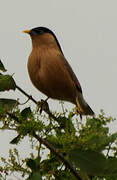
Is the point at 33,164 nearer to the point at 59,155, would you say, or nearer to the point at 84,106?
the point at 59,155

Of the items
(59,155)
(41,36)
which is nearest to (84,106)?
(41,36)

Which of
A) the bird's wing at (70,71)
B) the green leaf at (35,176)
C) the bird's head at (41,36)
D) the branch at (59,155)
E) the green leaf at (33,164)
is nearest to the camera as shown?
the branch at (59,155)

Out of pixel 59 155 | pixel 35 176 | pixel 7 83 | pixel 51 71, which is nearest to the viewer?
pixel 59 155

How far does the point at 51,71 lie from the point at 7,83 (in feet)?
5.44

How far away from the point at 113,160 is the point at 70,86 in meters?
2.42

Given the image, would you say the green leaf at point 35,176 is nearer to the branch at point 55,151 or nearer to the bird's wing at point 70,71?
the branch at point 55,151

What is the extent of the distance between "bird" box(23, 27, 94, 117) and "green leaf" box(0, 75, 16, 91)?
1441mm

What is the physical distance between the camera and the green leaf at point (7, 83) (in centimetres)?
202

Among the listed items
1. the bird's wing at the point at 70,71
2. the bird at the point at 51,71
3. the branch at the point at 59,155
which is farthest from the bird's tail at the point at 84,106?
the branch at the point at 59,155

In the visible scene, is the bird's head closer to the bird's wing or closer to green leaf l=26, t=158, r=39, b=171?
the bird's wing

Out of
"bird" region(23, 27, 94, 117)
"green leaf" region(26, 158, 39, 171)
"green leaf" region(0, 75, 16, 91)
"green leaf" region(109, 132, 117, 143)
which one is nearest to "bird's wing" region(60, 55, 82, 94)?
"bird" region(23, 27, 94, 117)

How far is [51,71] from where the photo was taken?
3.67 metres

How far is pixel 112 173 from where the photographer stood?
1.46m

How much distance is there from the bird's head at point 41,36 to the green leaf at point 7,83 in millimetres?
2076
